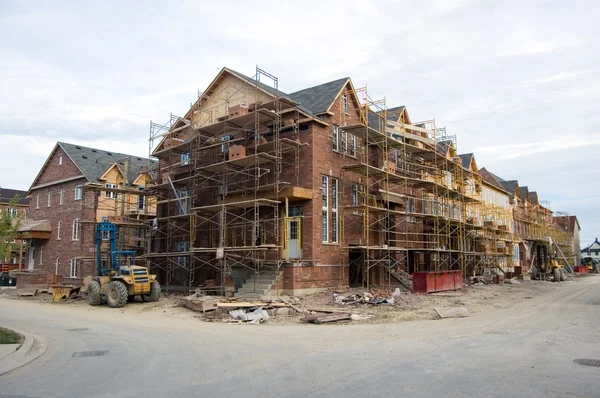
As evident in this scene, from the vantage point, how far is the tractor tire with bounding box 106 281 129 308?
70.4 ft

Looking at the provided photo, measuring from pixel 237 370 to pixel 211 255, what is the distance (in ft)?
58.5

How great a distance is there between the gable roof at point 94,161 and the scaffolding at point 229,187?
356 inches

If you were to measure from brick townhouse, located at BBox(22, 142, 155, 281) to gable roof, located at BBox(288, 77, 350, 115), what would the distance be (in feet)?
42.9

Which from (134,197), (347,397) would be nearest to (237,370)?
(347,397)

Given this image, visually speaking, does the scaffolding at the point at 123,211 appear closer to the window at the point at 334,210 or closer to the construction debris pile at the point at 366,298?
the window at the point at 334,210

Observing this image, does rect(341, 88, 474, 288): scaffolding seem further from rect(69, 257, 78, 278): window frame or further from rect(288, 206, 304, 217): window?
rect(69, 257, 78, 278): window frame

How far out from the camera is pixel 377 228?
1076 inches

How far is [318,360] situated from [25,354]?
621 cm

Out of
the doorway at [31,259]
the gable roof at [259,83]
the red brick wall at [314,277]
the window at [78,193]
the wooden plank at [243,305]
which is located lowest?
the wooden plank at [243,305]

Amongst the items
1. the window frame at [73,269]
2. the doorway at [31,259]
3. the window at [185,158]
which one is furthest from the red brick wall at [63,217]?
the window at [185,158]

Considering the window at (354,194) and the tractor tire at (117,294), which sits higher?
the window at (354,194)

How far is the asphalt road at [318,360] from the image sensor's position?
287 inches

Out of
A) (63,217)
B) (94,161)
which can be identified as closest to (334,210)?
(94,161)

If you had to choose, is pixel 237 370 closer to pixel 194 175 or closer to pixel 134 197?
pixel 194 175
